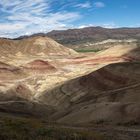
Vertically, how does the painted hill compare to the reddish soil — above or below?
above

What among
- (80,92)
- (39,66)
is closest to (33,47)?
(39,66)

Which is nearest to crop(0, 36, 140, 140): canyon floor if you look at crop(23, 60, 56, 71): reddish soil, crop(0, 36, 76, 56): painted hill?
crop(23, 60, 56, 71): reddish soil

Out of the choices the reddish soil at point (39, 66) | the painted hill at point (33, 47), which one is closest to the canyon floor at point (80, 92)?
the reddish soil at point (39, 66)


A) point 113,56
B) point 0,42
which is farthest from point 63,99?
point 0,42

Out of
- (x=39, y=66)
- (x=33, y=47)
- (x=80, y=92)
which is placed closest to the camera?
(x=80, y=92)

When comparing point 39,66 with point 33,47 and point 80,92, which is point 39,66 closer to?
point 80,92

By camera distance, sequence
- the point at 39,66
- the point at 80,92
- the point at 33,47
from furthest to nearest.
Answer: the point at 33,47 → the point at 39,66 → the point at 80,92

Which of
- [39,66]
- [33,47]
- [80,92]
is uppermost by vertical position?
[33,47]

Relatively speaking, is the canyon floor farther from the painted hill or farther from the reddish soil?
the painted hill
